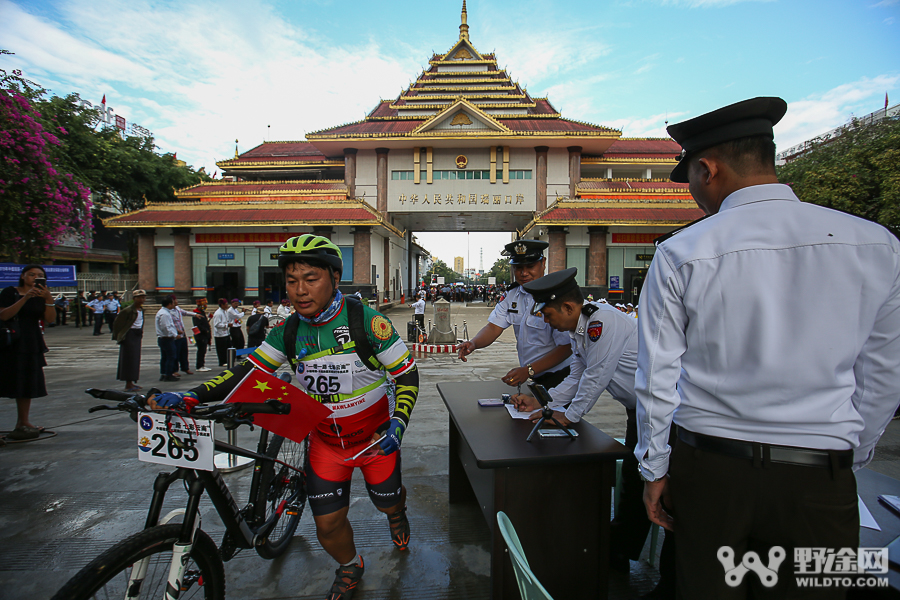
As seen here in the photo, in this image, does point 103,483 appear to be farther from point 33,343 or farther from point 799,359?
point 799,359

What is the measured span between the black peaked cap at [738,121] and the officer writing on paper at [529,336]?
82.3 inches

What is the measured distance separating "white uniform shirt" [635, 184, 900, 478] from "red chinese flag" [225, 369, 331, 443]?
4.74 ft

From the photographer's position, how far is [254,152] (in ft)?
98.0

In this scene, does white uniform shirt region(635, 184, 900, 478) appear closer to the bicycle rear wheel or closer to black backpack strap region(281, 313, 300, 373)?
black backpack strap region(281, 313, 300, 373)

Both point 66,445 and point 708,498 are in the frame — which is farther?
point 66,445

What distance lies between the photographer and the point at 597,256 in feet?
74.4

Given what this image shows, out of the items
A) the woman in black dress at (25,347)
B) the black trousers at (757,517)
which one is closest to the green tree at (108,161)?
the woman in black dress at (25,347)

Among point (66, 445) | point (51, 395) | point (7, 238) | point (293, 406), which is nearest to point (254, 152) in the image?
point (7, 238)

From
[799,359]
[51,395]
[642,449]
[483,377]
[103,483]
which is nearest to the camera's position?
[799,359]

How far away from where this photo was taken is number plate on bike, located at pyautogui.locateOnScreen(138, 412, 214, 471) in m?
1.78

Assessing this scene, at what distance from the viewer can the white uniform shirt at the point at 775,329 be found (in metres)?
1.25

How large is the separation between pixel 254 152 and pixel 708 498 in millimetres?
34205

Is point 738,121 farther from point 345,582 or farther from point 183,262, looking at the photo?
point 183,262

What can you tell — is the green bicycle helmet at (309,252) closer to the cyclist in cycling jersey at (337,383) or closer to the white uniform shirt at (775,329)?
the cyclist in cycling jersey at (337,383)
